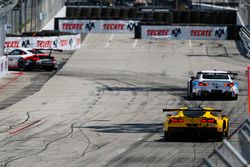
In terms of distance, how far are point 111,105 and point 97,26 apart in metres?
34.1

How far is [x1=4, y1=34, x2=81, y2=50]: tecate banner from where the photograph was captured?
49562 millimetres

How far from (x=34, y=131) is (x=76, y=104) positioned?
7.18 m

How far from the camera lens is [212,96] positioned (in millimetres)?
31734

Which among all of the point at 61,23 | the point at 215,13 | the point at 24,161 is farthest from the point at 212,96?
the point at 215,13

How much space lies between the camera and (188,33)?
5934 cm

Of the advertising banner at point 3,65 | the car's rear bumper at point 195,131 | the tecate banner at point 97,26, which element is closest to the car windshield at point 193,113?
the car's rear bumper at point 195,131

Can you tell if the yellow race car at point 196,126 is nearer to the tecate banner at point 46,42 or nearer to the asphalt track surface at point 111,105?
the asphalt track surface at point 111,105

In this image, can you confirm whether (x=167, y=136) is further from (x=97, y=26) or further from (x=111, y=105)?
(x=97, y=26)

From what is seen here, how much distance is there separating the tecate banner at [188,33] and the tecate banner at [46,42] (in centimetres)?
666

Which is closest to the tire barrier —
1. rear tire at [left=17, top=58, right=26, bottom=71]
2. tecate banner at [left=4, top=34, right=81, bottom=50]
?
tecate banner at [left=4, top=34, right=81, bottom=50]

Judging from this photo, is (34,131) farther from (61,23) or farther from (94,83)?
(61,23)

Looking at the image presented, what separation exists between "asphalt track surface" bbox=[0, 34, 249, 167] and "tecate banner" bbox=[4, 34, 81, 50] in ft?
3.27

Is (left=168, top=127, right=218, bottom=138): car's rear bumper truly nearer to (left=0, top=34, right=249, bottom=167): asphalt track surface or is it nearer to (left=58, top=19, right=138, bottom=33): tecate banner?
(left=0, top=34, right=249, bottom=167): asphalt track surface

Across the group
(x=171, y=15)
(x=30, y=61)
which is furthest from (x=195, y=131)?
(x=171, y=15)
